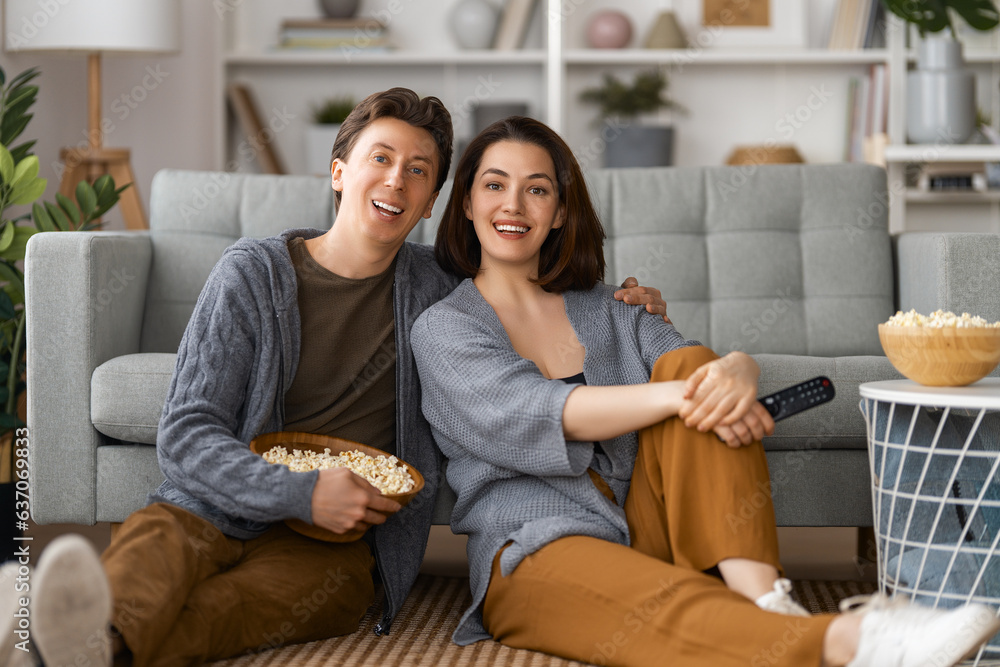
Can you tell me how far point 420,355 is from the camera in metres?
1.57

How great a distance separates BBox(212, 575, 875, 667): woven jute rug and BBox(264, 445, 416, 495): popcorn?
25 centimetres

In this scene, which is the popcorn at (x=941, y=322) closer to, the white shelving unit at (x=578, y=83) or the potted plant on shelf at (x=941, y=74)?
the potted plant on shelf at (x=941, y=74)

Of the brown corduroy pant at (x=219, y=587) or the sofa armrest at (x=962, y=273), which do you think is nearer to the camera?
the brown corduroy pant at (x=219, y=587)

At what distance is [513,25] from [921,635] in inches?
110

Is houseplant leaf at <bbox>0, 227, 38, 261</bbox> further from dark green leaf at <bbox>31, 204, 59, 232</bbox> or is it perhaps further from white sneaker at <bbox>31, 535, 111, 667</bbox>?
white sneaker at <bbox>31, 535, 111, 667</bbox>

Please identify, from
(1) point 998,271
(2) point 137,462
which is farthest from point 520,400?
(1) point 998,271

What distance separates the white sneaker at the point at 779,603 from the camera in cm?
126

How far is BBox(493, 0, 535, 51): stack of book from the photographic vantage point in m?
3.43

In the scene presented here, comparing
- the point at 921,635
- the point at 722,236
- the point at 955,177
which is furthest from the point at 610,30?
the point at 921,635

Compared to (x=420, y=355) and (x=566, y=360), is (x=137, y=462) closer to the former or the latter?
(x=420, y=355)

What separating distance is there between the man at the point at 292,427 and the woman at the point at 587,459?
8 centimetres

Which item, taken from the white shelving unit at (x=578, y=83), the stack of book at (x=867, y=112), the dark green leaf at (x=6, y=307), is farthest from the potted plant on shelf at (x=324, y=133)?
the stack of book at (x=867, y=112)

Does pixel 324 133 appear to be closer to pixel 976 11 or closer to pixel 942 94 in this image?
pixel 942 94

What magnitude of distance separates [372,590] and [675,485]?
0.54 metres
